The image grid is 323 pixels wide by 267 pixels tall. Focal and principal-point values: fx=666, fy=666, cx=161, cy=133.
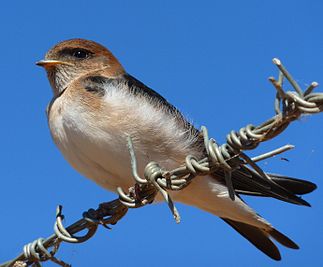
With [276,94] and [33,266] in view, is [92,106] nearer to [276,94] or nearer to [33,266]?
[33,266]

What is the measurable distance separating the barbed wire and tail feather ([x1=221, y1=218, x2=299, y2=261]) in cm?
79

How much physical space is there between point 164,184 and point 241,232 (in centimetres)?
135

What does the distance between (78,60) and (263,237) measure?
1144 millimetres

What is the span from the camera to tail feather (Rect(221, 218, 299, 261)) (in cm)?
261

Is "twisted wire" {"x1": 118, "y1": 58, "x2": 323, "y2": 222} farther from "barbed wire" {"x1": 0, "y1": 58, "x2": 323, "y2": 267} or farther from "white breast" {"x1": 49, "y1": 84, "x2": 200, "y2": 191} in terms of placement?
"white breast" {"x1": 49, "y1": 84, "x2": 200, "y2": 191}

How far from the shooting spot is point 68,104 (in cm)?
250

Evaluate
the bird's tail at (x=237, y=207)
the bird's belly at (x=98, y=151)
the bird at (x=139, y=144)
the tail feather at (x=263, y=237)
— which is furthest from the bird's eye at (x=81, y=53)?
the tail feather at (x=263, y=237)

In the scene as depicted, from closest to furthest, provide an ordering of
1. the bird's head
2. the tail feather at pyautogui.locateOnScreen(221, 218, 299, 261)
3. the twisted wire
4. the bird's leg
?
the twisted wire < the bird's leg < the tail feather at pyautogui.locateOnScreen(221, 218, 299, 261) < the bird's head

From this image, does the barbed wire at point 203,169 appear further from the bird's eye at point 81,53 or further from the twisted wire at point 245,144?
the bird's eye at point 81,53

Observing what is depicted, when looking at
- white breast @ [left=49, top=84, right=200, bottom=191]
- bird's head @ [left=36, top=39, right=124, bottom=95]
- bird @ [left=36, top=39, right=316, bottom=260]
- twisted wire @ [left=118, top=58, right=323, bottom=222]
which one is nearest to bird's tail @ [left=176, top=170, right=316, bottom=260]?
bird @ [left=36, top=39, right=316, bottom=260]

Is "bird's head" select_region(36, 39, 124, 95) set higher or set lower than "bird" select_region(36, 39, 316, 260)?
higher

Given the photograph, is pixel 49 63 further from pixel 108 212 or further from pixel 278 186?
pixel 278 186

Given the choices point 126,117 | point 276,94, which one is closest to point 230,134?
point 276,94

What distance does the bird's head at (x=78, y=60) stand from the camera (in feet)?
9.84
